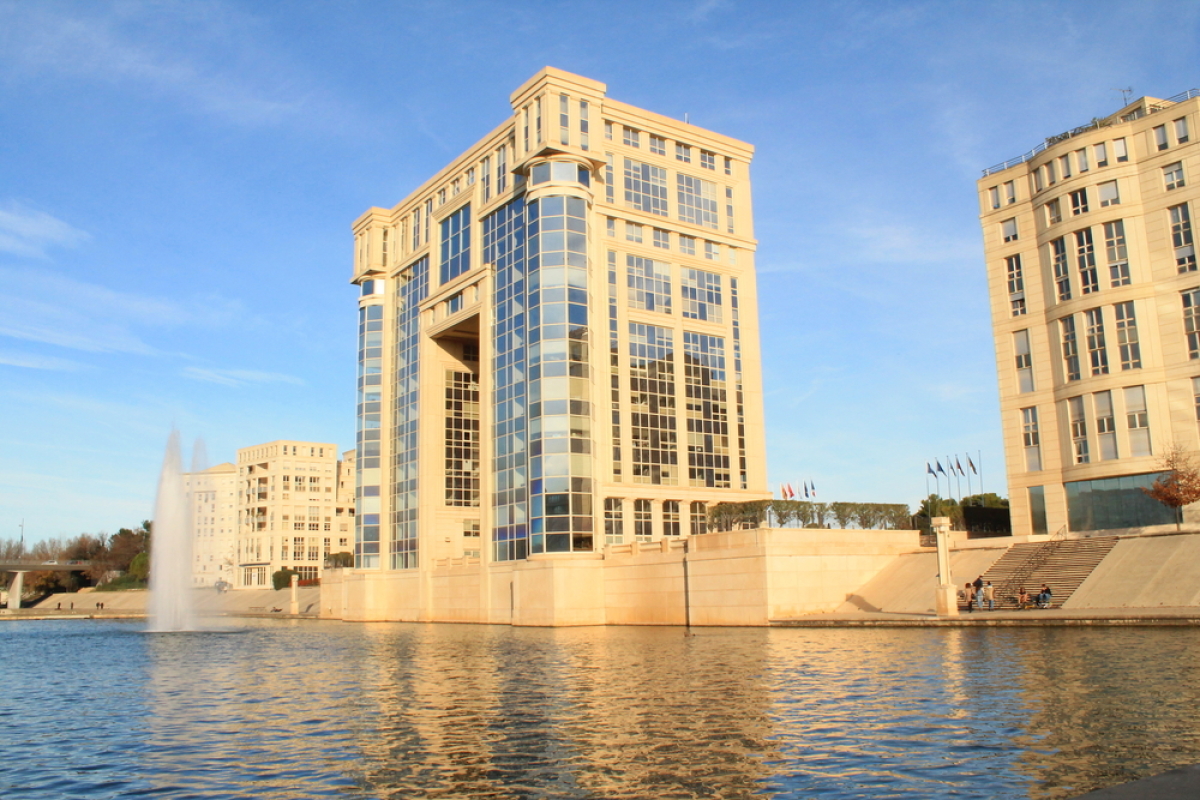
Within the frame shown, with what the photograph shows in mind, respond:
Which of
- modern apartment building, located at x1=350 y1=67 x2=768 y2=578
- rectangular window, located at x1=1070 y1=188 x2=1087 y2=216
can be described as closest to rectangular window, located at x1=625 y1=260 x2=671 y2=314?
modern apartment building, located at x1=350 y1=67 x2=768 y2=578

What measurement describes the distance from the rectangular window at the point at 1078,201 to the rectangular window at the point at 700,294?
3119 cm

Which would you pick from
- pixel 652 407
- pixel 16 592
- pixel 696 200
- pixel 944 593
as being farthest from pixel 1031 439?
pixel 16 592

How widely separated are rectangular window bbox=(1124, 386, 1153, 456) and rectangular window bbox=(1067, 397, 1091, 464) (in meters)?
3.51

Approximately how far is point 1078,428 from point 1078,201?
1732 centimetres

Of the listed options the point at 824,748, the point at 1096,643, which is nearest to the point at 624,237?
the point at 1096,643

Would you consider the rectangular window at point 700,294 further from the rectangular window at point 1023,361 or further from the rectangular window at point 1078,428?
the rectangular window at point 1078,428

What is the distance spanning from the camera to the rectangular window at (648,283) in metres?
85.2

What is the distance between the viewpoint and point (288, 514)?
192000 mm

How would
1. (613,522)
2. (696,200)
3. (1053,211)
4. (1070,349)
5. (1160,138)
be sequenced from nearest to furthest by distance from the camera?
(1160,138) < (1070,349) < (1053,211) < (613,522) < (696,200)

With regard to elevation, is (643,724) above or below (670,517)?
below

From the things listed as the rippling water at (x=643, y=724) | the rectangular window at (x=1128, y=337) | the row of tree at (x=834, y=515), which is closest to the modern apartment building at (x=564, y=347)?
the row of tree at (x=834, y=515)

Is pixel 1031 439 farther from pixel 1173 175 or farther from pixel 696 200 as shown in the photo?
pixel 696 200

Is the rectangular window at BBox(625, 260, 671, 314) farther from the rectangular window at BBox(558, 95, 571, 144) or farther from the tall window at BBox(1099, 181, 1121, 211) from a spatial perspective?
the tall window at BBox(1099, 181, 1121, 211)

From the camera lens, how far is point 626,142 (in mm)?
87125
